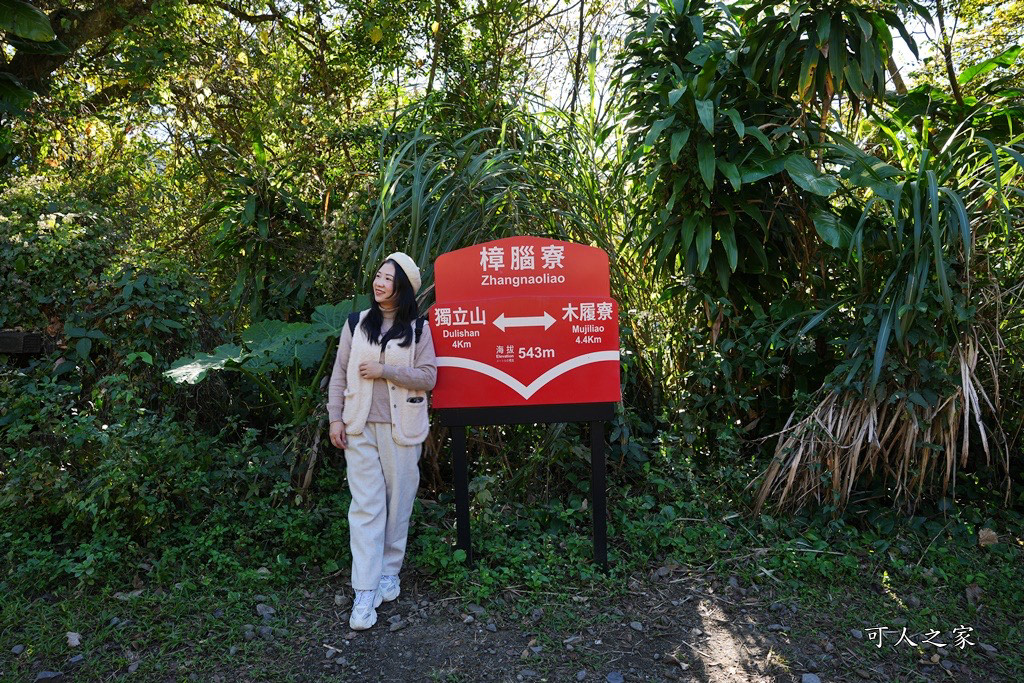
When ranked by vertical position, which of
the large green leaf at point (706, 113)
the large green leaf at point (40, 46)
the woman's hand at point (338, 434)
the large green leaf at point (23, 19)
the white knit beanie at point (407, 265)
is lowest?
the woman's hand at point (338, 434)

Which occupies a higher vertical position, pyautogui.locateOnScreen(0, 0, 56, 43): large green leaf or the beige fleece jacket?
pyautogui.locateOnScreen(0, 0, 56, 43): large green leaf

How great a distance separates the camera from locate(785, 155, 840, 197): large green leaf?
4.32 metres

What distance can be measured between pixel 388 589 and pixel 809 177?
3172 millimetres

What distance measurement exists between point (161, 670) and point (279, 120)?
4.88 m

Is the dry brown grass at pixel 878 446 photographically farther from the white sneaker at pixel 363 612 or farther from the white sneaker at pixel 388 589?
the white sneaker at pixel 363 612

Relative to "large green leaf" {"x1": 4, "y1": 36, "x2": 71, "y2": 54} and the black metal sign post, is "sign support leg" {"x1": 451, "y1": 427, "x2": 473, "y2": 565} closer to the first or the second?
the black metal sign post

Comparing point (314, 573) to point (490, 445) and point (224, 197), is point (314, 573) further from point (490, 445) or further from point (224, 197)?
point (224, 197)

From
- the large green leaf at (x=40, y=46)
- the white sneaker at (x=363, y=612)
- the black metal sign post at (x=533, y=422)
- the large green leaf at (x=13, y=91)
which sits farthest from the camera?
the large green leaf at (x=40, y=46)

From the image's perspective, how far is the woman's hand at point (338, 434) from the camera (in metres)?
3.50

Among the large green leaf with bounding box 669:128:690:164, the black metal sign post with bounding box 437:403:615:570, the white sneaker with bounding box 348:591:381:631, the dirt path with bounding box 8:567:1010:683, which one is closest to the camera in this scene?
the dirt path with bounding box 8:567:1010:683

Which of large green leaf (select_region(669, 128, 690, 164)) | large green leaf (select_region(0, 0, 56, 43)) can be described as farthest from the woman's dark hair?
large green leaf (select_region(0, 0, 56, 43))

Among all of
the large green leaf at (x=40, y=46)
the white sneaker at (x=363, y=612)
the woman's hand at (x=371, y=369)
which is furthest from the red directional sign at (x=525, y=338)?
the large green leaf at (x=40, y=46)

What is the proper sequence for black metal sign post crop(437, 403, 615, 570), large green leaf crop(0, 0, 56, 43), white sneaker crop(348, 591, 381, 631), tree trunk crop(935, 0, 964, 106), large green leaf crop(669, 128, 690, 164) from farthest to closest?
large green leaf crop(0, 0, 56, 43)
tree trunk crop(935, 0, 964, 106)
large green leaf crop(669, 128, 690, 164)
black metal sign post crop(437, 403, 615, 570)
white sneaker crop(348, 591, 381, 631)

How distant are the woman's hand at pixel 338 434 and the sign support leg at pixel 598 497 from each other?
117 cm
